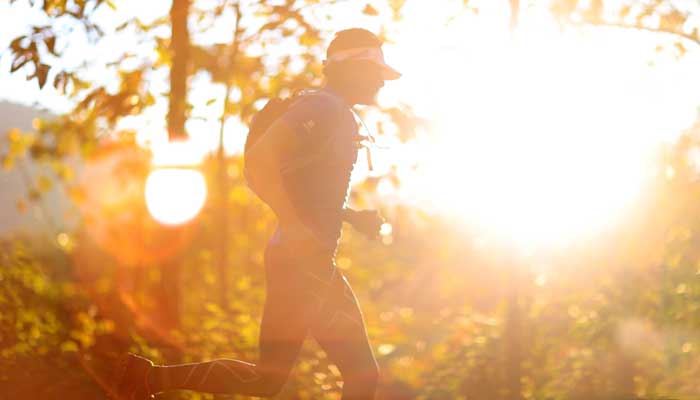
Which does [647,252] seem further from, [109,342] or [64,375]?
[64,375]

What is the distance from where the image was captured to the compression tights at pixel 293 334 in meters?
4.01

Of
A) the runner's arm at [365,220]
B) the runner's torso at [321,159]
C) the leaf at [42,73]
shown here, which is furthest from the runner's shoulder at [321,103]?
the leaf at [42,73]

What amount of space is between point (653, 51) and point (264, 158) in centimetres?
658

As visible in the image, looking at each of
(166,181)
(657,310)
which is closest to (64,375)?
(166,181)

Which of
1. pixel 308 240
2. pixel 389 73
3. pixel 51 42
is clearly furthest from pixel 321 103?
pixel 51 42

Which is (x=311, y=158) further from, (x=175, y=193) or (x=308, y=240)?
(x=175, y=193)

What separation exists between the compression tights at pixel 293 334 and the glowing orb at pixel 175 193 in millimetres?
6674

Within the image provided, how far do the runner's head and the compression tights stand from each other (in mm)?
764

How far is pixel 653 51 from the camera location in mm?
9297

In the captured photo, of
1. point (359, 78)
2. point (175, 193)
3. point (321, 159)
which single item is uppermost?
point (359, 78)

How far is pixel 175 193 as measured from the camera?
12.0 metres

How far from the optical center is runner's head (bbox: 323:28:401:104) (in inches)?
160

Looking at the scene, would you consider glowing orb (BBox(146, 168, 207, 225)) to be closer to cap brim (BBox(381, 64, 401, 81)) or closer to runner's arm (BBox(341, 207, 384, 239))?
runner's arm (BBox(341, 207, 384, 239))

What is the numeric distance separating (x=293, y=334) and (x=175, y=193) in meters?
8.30
